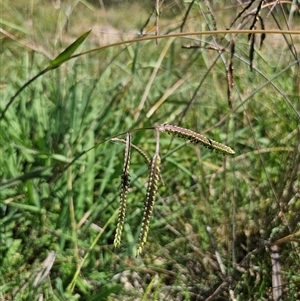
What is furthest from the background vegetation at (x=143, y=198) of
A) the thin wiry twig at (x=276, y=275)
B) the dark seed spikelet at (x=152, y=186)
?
the dark seed spikelet at (x=152, y=186)

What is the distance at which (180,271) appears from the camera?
1113 millimetres

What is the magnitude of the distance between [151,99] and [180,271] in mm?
719

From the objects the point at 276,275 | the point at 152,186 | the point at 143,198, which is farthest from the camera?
the point at 143,198

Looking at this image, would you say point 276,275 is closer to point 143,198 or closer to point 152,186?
point 143,198

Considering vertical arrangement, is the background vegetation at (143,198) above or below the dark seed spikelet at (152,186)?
below

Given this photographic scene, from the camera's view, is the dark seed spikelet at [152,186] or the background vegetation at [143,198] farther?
the background vegetation at [143,198]

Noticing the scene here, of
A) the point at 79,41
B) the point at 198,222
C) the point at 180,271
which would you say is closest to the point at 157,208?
the point at 198,222

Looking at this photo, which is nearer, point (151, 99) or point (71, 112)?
point (71, 112)

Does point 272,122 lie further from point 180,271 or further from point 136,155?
point 180,271

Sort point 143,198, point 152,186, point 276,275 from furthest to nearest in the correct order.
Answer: point 143,198
point 276,275
point 152,186

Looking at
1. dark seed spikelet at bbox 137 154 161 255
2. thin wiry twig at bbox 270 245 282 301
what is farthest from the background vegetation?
dark seed spikelet at bbox 137 154 161 255

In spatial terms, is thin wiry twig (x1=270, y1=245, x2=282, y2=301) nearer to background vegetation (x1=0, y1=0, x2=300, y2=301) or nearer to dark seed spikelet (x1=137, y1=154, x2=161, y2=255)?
background vegetation (x1=0, y1=0, x2=300, y2=301)

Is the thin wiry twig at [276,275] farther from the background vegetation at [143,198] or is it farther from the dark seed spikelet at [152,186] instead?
the dark seed spikelet at [152,186]

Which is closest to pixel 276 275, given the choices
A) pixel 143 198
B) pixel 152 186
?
pixel 143 198
